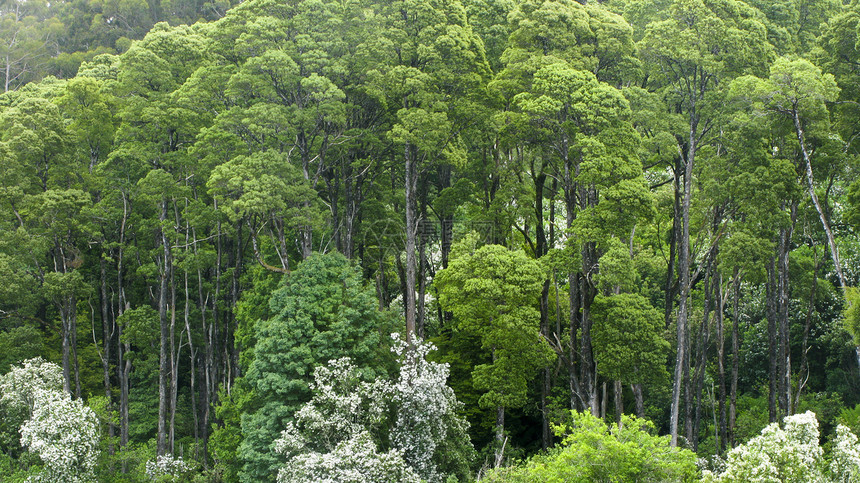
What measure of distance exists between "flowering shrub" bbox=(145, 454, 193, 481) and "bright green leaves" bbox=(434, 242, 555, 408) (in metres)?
10.0

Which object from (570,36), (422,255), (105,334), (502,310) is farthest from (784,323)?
(105,334)

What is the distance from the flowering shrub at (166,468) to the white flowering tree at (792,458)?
1674 cm

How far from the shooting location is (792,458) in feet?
37.3

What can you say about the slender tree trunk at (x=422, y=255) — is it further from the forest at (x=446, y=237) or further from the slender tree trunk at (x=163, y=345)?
the slender tree trunk at (x=163, y=345)

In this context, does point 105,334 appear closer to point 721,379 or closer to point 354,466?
point 354,466

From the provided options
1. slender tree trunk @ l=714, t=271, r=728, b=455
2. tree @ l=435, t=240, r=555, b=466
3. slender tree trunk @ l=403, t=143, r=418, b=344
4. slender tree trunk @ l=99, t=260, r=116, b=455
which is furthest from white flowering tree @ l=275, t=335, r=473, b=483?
slender tree trunk @ l=99, t=260, r=116, b=455

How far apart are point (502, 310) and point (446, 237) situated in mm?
8499

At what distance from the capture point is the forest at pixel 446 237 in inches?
743

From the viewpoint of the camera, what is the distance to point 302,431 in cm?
1873

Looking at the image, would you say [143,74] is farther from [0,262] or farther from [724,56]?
[724,56]

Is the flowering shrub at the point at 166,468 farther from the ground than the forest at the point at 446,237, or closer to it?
closer to it

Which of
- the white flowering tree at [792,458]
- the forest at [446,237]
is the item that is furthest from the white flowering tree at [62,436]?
the white flowering tree at [792,458]

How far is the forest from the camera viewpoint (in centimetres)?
1888

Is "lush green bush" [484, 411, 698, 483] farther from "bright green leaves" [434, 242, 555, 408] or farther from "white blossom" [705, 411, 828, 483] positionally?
"bright green leaves" [434, 242, 555, 408]
